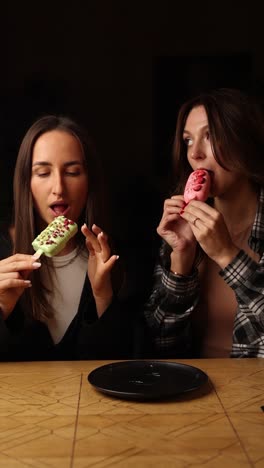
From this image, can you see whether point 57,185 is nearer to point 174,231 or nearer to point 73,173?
point 73,173

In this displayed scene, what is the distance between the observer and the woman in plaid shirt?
2.08 metres

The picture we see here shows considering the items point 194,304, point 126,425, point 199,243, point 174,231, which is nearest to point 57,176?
point 174,231

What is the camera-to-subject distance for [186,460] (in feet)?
3.34

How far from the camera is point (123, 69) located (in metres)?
2.30

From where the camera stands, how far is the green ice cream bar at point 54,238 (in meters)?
1.86

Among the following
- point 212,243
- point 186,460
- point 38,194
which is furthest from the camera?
point 38,194

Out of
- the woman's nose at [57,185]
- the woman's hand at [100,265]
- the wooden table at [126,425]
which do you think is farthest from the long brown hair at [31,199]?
the wooden table at [126,425]

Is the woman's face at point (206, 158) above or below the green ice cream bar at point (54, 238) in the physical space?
above

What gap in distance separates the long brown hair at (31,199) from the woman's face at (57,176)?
0.02 meters

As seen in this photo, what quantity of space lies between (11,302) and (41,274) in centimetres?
39

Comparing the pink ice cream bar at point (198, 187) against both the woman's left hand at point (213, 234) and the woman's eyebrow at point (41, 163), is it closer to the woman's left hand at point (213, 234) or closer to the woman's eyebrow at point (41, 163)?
Result: the woman's left hand at point (213, 234)

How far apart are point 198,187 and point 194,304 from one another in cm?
48

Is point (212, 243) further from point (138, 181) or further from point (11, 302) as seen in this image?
point (11, 302)

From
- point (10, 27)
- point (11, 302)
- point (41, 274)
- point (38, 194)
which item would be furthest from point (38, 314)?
point (10, 27)
